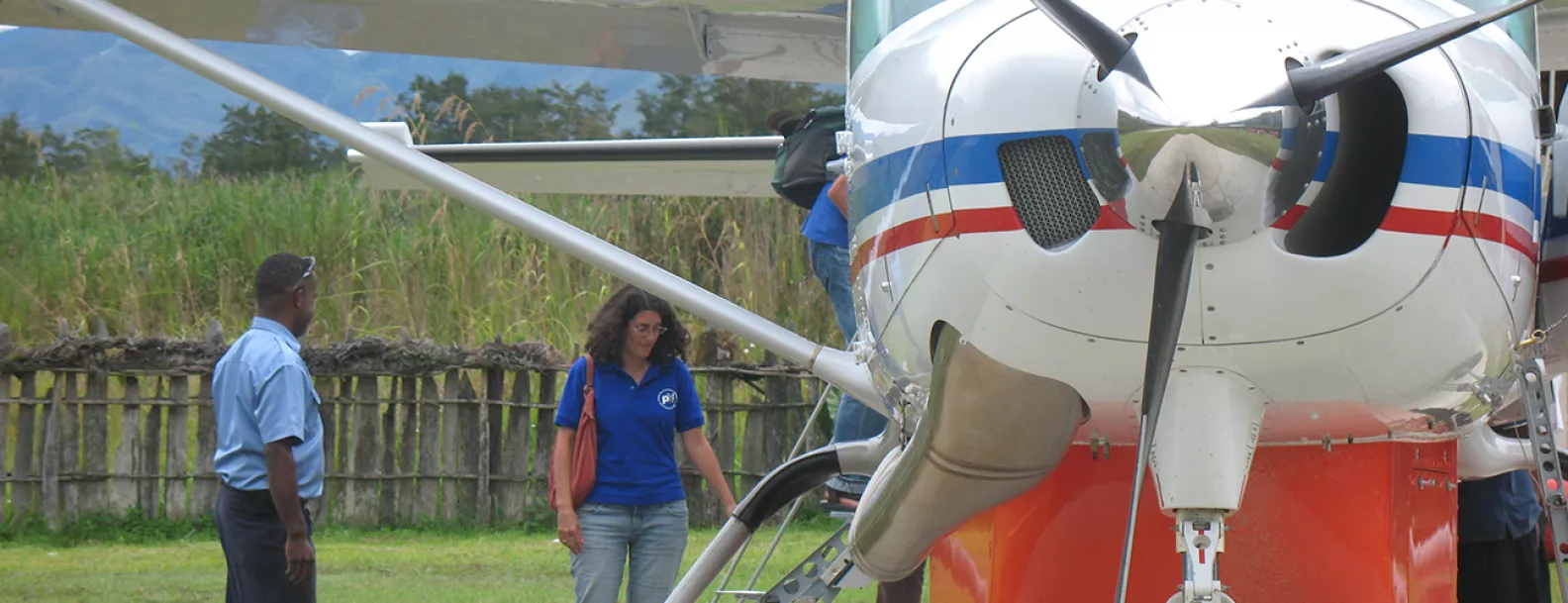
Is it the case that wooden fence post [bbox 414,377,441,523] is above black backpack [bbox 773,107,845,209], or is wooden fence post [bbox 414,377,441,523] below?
below

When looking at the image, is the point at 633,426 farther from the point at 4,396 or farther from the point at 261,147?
the point at 261,147

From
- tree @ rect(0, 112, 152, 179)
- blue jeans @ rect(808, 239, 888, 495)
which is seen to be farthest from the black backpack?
tree @ rect(0, 112, 152, 179)

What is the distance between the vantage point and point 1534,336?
2863 millimetres

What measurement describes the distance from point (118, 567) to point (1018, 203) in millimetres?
7999

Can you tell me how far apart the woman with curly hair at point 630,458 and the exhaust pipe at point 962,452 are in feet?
6.34

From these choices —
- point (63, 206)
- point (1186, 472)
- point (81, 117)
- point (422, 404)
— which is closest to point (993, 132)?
point (1186, 472)

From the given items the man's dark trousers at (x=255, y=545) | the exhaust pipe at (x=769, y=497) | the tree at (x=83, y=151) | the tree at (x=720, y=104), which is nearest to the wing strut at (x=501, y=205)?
the exhaust pipe at (x=769, y=497)

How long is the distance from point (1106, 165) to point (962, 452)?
78cm

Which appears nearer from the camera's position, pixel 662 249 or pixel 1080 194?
pixel 1080 194

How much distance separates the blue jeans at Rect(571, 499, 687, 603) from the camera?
17.1 feet

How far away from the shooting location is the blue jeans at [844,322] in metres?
5.00

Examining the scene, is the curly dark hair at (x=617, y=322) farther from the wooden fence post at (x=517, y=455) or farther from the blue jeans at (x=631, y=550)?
the wooden fence post at (x=517, y=455)

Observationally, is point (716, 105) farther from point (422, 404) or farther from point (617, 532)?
point (617, 532)

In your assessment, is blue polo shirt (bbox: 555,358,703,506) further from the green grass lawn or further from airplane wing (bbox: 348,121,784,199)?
the green grass lawn
